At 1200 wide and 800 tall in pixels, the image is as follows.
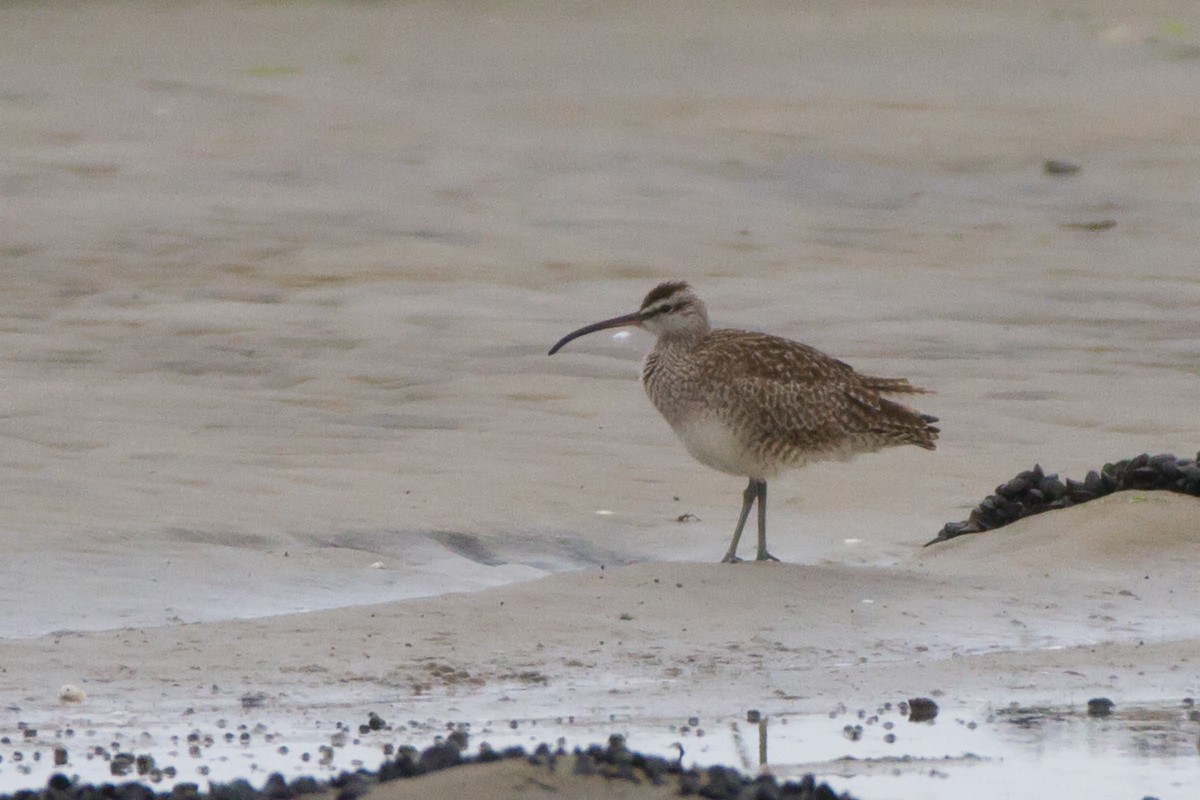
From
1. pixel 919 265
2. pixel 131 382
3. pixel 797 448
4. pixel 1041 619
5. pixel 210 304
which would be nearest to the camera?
pixel 1041 619

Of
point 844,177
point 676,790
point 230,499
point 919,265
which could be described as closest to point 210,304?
point 230,499

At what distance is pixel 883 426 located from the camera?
9102mm

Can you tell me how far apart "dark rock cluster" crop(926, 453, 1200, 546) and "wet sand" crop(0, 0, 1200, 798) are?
6.9 inches

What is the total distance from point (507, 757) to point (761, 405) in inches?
152

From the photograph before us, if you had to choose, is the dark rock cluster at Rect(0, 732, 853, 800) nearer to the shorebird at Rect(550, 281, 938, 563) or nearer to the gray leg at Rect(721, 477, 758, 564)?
the gray leg at Rect(721, 477, 758, 564)

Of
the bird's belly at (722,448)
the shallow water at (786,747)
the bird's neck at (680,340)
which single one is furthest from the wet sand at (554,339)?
the bird's neck at (680,340)

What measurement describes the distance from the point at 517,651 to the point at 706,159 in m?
9.48

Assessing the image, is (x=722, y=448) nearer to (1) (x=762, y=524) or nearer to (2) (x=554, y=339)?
(1) (x=762, y=524)

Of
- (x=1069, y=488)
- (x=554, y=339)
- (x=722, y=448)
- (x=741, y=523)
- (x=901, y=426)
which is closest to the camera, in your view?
(x=741, y=523)

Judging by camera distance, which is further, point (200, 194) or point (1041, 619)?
point (200, 194)

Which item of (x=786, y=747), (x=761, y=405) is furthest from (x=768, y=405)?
(x=786, y=747)

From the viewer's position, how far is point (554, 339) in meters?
12.1

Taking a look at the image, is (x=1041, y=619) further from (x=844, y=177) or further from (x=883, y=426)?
(x=844, y=177)

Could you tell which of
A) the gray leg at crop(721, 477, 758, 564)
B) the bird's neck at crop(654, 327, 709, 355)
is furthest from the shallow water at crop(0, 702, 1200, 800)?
the bird's neck at crop(654, 327, 709, 355)
